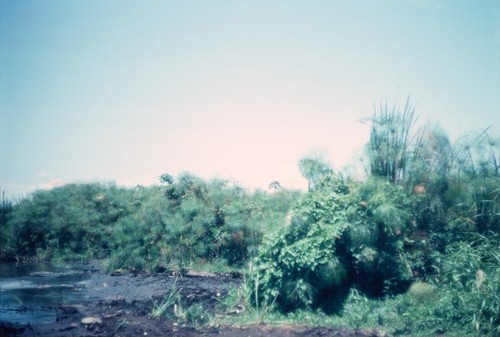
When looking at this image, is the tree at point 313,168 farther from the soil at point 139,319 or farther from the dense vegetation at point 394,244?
the soil at point 139,319

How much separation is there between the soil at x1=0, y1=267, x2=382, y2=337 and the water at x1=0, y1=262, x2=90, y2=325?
48 centimetres

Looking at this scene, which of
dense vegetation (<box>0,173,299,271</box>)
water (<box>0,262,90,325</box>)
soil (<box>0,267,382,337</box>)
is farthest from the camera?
dense vegetation (<box>0,173,299,271</box>)

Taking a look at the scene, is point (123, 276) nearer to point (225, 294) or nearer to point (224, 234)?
point (224, 234)

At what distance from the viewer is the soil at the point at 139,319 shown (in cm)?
763

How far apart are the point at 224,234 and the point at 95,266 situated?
279 inches

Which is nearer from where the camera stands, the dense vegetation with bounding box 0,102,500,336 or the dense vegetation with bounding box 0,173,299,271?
the dense vegetation with bounding box 0,102,500,336

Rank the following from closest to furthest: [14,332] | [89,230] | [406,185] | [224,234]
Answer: [14,332], [406,185], [224,234], [89,230]

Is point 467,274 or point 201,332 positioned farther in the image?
point 467,274

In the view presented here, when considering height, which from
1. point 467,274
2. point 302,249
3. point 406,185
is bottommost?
point 467,274

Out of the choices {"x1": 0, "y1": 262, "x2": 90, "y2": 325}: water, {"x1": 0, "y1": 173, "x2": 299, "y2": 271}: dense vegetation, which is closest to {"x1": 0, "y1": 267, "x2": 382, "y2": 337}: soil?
{"x1": 0, "y1": 262, "x2": 90, "y2": 325}: water

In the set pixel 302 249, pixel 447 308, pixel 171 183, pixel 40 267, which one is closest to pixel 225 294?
pixel 302 249

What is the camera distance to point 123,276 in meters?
15.7

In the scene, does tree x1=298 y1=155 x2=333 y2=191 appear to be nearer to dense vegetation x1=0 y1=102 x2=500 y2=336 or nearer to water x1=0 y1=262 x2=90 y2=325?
dense vegetation x1=0 y1=102 x2=500 y2=336

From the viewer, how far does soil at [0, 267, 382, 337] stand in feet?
25.0
